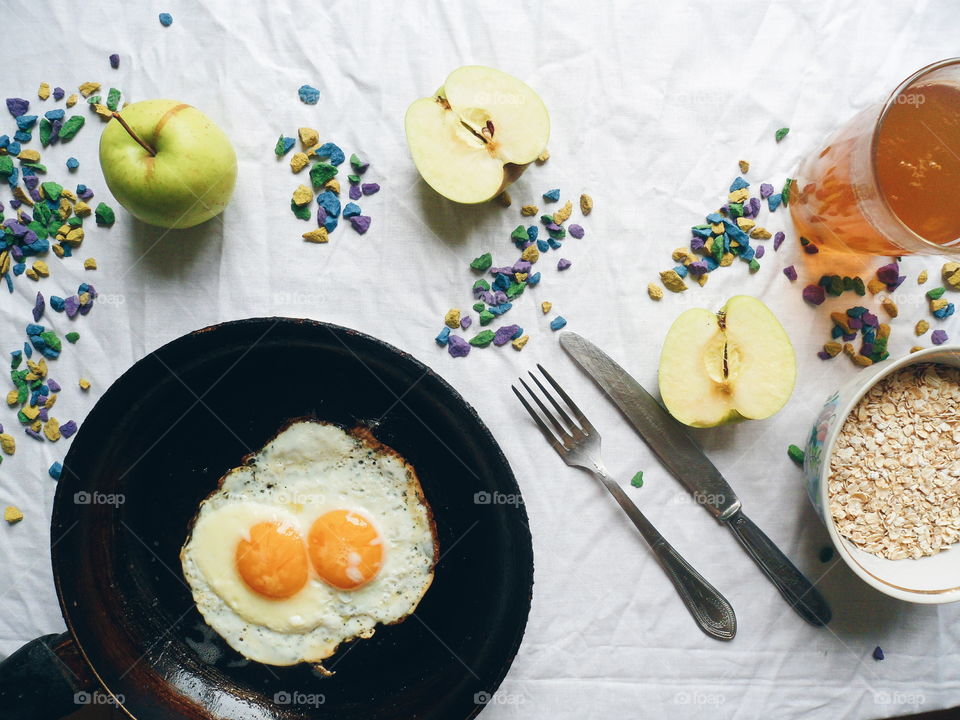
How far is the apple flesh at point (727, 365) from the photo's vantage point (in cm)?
93

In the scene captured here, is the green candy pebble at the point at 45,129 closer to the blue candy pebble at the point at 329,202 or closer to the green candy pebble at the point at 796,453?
the blue candy pebble at the point at 329,202

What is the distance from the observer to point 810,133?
1.04 m

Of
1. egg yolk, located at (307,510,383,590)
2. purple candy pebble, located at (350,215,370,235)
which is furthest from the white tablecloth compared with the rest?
egg yolk, located at (307,510,383,590)

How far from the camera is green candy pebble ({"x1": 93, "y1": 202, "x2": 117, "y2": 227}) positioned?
1.01 meters

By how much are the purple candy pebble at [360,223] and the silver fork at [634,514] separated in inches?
12.4

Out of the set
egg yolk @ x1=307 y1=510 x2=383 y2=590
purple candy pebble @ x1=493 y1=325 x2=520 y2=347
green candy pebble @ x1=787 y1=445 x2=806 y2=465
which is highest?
purple candy pebble @ x1=493 y1=325 x2=520 y2=347

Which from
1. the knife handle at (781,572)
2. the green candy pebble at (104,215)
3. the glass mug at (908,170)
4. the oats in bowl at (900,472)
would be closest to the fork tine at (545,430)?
the knife handle at (781,572)

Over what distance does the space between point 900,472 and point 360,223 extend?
829 millimetres

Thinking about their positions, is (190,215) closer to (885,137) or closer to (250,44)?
(250,44)

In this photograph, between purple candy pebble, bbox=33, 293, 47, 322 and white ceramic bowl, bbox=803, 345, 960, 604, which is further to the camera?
purple candy pebble, bbox=33, 293, 47, 322

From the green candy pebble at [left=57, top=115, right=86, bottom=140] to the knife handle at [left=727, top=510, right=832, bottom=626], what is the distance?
111 centimetres

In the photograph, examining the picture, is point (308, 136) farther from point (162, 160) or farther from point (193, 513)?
point (193, 513)

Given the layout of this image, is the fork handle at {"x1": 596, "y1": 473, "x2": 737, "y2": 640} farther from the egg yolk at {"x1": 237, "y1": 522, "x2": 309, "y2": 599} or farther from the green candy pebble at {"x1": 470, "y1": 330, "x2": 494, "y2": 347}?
the egg yolk at {"x1": 237, "y1": 522, "x2": 309, "y2": 599}

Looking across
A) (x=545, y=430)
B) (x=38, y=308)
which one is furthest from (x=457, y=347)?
(x=38, y=308)
